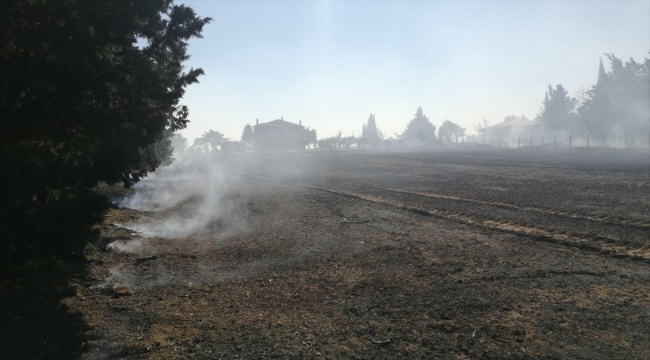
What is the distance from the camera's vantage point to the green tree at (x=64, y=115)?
5270mm

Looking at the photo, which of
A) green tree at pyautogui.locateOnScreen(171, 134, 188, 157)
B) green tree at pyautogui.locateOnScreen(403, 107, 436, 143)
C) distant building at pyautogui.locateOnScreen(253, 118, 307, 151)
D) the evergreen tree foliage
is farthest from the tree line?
green tree at pyautogui.locateOnScreen(171, 134, 188, 157)

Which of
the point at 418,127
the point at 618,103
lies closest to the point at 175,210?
the point at 618,103

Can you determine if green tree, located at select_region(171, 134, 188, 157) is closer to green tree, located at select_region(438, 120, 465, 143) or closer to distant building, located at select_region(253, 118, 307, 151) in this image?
distant building, located at select_region(253, 118, 307, 151)

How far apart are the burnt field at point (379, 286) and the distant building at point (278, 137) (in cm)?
8486

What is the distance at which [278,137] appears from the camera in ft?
320

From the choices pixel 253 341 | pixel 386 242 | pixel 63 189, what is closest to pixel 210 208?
pixel 386 242

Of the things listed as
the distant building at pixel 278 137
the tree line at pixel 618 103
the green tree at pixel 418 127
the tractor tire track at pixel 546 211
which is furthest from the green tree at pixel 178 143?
the tractor tire track at pixel 546 211

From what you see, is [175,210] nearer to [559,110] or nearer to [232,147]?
[559,110]

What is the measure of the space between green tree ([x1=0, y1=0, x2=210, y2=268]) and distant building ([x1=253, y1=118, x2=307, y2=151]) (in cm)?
8789

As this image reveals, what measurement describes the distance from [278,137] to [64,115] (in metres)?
92.2

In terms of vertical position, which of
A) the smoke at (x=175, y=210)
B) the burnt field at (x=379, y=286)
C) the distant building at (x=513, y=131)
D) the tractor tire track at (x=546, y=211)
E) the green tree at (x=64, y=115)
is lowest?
the burnt field at (x=379, y=286)

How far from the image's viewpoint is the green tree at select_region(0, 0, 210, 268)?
5270mm

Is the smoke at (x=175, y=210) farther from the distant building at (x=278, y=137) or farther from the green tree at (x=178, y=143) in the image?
the green tree at (x=178, y=143)

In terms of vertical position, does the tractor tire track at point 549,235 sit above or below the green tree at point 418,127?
below
